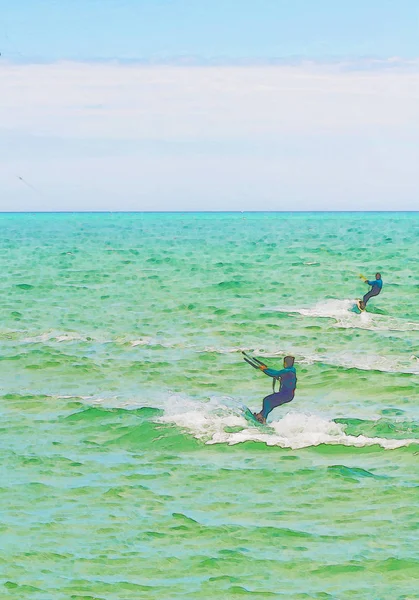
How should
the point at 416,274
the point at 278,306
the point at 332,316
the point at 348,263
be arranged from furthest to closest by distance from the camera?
the point at 348,263
the point at 416,274
the point at 278,306
the point at 332,316

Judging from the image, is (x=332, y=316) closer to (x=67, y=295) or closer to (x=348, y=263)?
(x=67, y=295)

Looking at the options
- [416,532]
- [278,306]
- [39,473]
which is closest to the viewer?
[416,532]

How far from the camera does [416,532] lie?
14258mm

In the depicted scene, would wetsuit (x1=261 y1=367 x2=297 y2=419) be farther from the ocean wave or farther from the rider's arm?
the ocean wave

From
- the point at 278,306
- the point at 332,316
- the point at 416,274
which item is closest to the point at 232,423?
the point at 332,316

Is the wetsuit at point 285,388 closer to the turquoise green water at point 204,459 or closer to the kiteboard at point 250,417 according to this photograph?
the kiteboard at point 250,417

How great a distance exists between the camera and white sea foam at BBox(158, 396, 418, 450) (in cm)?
1894

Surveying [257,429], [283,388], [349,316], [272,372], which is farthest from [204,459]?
[349,316]

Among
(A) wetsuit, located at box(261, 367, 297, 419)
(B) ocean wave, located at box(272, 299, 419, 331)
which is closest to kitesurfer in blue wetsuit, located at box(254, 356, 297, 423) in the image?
(A) wetsuit, located at box(261, 367, 297, 419)

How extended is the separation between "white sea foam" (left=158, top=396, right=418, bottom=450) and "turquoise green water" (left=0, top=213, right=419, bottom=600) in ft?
0.21

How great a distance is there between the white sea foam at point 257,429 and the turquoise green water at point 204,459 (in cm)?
6

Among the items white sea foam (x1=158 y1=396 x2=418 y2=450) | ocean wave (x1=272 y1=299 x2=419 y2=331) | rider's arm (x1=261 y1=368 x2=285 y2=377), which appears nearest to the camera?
white sea foam (x1=158 y1=396 x2=418 y2=450)

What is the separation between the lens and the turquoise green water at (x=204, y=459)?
13039 mm

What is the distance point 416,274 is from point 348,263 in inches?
528
